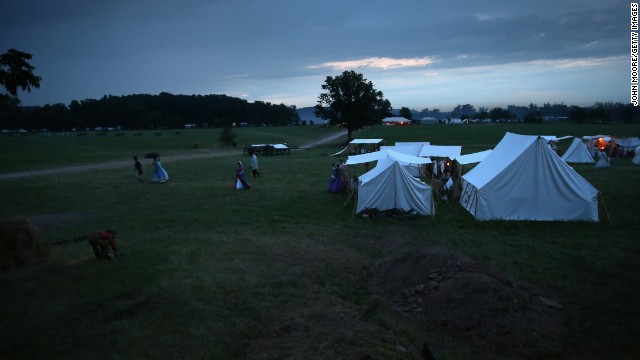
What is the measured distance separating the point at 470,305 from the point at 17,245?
1023 centimetres

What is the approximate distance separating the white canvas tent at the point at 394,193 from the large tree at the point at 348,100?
137ft

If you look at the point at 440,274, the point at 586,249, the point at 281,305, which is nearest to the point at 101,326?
the point at 281,305

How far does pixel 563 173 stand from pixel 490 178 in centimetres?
231

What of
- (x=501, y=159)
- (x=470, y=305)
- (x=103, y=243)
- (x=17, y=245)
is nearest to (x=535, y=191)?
(x=501, y=159)

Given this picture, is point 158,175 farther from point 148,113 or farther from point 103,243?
point 148,113

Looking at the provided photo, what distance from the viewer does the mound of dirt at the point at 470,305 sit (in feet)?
19.6

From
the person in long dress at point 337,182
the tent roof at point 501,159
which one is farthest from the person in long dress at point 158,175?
the tent roof at point 501,159

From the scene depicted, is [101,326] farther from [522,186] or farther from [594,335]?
[522,186]

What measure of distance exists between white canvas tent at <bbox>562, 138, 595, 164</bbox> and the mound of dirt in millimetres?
26552

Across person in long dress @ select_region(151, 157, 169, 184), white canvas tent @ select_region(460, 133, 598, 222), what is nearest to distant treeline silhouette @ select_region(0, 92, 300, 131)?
person in long dress @ select_region(151, 157, 169, 184)

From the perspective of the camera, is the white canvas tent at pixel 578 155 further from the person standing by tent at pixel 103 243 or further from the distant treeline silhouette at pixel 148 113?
the distant treeline silhouette at pixel 148 113

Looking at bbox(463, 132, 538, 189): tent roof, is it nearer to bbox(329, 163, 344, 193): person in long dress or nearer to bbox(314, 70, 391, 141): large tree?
bbox(329, 163, 344, 193): person in long dress

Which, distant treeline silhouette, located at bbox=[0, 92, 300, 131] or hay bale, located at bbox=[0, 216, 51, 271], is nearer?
hay bale, located at bbox=[0, 216, 51, 271]

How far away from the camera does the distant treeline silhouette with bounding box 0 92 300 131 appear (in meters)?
104
